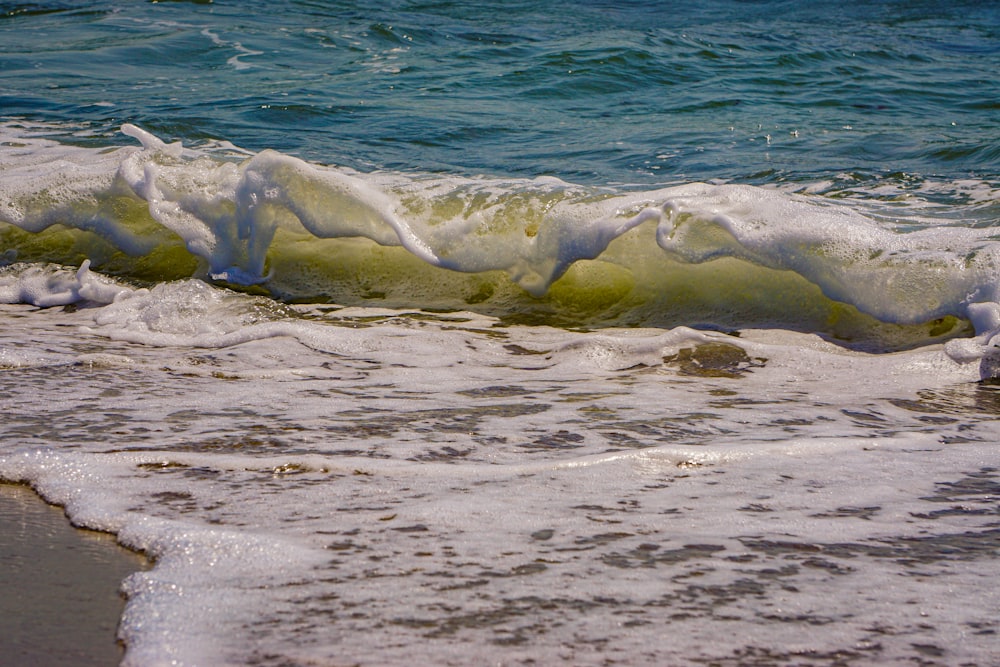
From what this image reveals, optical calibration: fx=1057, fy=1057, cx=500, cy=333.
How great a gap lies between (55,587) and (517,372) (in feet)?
6.16

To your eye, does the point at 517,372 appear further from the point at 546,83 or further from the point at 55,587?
the point at 546,83

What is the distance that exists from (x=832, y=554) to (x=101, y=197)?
4412mm

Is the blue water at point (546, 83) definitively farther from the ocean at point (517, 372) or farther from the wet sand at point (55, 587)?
the wet sand at point (55, 587)

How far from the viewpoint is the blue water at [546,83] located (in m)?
6.78

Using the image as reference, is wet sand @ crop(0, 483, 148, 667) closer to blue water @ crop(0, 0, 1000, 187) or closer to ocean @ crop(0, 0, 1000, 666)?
ocean @ crop(0, 0, 1000, 666)

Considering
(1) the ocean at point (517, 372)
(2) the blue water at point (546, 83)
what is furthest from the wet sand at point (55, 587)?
(2) the blue water at point (546, 83)

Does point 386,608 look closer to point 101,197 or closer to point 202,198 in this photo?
point 202,198

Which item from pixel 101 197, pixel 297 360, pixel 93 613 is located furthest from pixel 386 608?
pixel 101 197

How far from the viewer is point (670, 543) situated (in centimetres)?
193

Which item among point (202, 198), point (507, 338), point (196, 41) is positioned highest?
point (196, 41)

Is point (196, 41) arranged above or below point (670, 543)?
above

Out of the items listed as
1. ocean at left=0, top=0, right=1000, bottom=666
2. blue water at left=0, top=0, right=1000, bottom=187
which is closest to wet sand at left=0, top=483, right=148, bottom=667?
ocean at left=0, top=0, right=1000, bottom=666

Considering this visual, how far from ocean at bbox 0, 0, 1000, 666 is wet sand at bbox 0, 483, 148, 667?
0.05 meters

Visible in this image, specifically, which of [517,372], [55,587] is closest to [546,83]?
[517,372]
